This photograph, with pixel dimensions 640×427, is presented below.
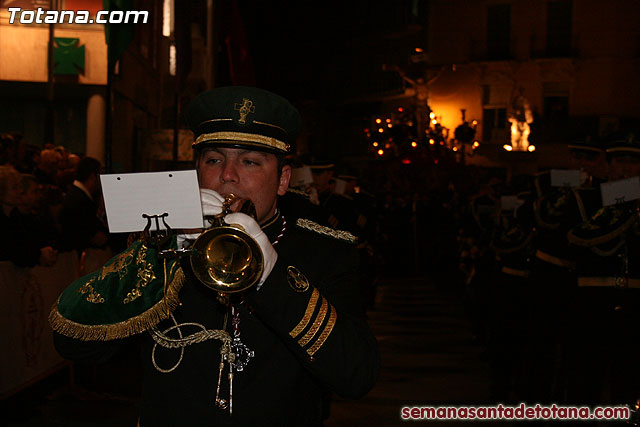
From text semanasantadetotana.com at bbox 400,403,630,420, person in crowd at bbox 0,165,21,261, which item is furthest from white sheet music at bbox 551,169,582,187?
person in crowd at bbox 0,165,21,261

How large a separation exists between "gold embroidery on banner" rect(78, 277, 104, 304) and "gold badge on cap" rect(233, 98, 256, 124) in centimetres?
71

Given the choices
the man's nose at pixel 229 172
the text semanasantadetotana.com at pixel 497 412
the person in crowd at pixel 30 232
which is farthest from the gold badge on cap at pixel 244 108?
the text semanasantadetotana.com at pixel 497 412

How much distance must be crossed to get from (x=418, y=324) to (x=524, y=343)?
498cm

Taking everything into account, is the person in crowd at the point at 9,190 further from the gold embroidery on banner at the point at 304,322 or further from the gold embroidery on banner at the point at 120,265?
the gold embroidery on banner at the point at 304,322

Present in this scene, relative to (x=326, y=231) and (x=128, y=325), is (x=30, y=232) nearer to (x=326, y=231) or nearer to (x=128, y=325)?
(x=326, y=231)

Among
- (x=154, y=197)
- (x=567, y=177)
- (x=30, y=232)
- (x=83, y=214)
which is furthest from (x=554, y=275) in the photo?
(x=154, y=197)

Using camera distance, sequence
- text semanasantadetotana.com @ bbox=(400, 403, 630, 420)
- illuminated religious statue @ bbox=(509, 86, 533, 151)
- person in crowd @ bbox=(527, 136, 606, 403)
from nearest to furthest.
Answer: text semanasantadetotana.com @ bbox=(400, 403, 630, 420) < person in crowd @ bbox=(527, 136, 606, 403) < illuminated religious statue @ bbox=(509, 86, 533, 151)

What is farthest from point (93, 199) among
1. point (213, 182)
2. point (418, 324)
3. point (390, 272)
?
point (390, 272)

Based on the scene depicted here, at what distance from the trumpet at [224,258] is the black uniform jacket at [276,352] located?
15 cm

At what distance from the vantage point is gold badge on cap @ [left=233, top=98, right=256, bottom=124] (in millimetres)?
3135

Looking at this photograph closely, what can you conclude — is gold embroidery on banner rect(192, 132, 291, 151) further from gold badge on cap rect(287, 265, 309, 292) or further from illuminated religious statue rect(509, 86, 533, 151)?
illuminated religious statue rect(509, 86, 533, 151)

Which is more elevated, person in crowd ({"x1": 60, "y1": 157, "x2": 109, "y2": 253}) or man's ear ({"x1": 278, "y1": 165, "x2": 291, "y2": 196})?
man's ear ({"x1": 278, "y1": 165, "x2": 291, "y2": 196})

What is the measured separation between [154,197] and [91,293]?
0.52m

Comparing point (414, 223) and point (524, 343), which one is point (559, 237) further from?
point (414, 223)
